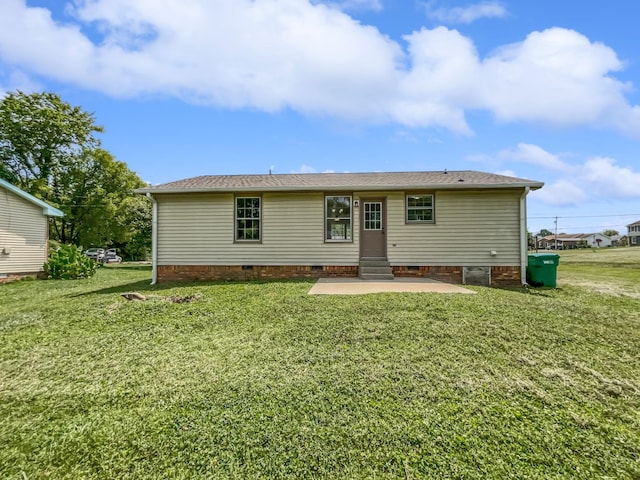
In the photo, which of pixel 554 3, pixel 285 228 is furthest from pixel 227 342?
pixel 554 3

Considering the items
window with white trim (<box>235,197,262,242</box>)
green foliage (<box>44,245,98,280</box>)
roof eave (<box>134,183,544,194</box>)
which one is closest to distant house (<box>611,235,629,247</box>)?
roof eave (<box>134,183,544,194</box>)

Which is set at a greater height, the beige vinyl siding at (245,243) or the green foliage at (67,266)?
the beige vinyl siding at (245,243)

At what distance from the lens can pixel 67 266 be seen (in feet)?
41.5

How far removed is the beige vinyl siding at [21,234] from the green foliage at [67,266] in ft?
1.78

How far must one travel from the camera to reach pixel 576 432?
7.55 feet

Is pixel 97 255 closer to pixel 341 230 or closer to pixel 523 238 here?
pixel 341 230

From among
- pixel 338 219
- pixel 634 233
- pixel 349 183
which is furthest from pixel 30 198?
pixel 634 233

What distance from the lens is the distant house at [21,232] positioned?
11.5 meters

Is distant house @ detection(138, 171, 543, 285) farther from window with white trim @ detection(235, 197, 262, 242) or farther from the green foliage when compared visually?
the green foliage

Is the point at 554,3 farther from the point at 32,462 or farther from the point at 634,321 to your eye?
the point at 32,462

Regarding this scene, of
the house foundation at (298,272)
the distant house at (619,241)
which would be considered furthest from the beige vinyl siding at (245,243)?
the distant house at (619,241)

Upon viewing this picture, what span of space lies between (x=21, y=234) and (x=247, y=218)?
9899mm

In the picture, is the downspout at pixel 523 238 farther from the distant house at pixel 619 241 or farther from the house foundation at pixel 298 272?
the distant house at pixel 619 241

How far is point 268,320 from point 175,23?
7.73 metres
